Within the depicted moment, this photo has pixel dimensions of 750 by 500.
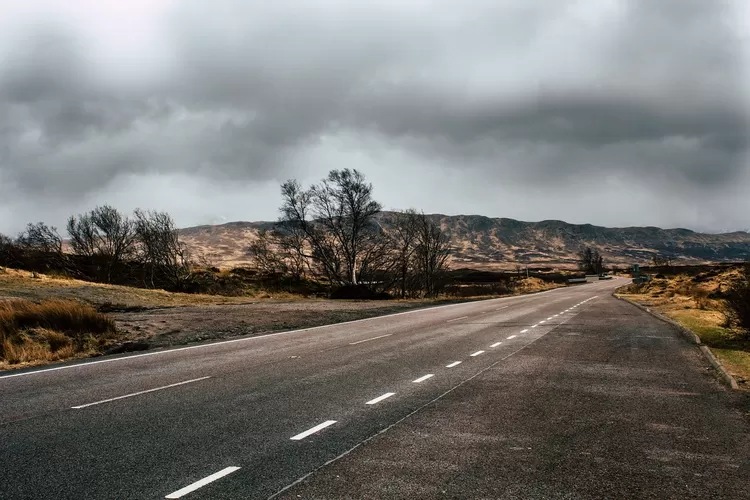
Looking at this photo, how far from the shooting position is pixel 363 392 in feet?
27.0

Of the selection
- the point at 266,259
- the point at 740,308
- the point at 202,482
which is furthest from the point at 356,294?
the point at 202,482

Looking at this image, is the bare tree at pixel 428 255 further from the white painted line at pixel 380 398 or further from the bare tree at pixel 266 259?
the white painted line at pixel 380 398

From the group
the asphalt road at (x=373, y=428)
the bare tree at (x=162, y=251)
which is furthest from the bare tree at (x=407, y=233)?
the asphalt road at (x=373, y=428)

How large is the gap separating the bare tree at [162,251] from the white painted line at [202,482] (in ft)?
163

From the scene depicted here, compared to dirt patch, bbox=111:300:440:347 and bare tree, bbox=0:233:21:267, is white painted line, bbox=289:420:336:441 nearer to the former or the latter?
dirt patch, bbox=111:300:440:347

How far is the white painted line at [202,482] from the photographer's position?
432 cm

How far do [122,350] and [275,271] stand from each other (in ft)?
164

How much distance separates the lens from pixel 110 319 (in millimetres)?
16641

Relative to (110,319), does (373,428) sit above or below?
below

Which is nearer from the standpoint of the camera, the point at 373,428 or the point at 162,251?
the point at 373,428

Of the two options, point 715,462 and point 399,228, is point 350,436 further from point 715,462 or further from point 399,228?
point 399,228

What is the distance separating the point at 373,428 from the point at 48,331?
38.7 ft

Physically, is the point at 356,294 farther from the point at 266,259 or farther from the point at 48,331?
the point at 48,331

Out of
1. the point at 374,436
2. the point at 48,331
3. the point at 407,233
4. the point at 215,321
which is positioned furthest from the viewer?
the point at 407,233
